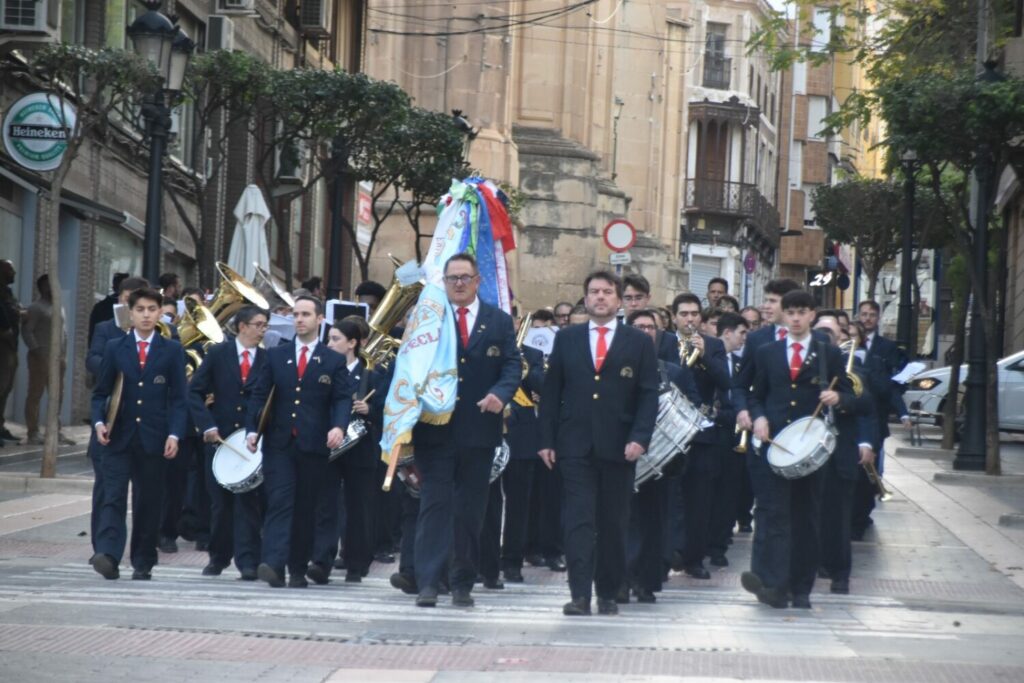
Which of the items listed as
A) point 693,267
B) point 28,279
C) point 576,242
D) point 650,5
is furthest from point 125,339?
point 693,267

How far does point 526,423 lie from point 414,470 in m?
1.53

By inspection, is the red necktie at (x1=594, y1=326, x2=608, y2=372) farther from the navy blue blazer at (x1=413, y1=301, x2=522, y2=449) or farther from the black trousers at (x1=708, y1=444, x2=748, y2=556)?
the black trousers at (x1=708, y1=444, x2=748, y2=556)

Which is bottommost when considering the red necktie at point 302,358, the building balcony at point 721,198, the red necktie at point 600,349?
the red necktie at point 302,358

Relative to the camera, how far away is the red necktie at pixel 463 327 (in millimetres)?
12148

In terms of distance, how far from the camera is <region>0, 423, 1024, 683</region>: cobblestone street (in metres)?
9.33

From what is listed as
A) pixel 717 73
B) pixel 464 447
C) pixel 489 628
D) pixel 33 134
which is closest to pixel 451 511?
pixel 464 447

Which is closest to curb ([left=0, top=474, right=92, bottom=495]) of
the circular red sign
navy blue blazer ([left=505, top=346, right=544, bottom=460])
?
navy blue blazer ([left=505, top=346, right=544, bottom=460])

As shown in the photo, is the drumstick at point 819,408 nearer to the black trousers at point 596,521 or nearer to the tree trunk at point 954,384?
the black trousers at point 596,521

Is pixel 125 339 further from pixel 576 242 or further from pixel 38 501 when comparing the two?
pixel 576 242

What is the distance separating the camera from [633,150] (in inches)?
2653

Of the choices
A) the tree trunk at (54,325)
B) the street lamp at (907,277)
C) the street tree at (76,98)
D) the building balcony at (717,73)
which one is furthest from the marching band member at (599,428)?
the building balcony at (717,73)

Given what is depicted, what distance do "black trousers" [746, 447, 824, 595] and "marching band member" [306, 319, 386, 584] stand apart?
2.46 m

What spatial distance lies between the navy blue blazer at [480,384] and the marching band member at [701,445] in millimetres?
2633

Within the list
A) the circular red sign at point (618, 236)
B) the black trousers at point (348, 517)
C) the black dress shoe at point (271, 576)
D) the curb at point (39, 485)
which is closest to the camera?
the black dress shoe at point (271, 576)
